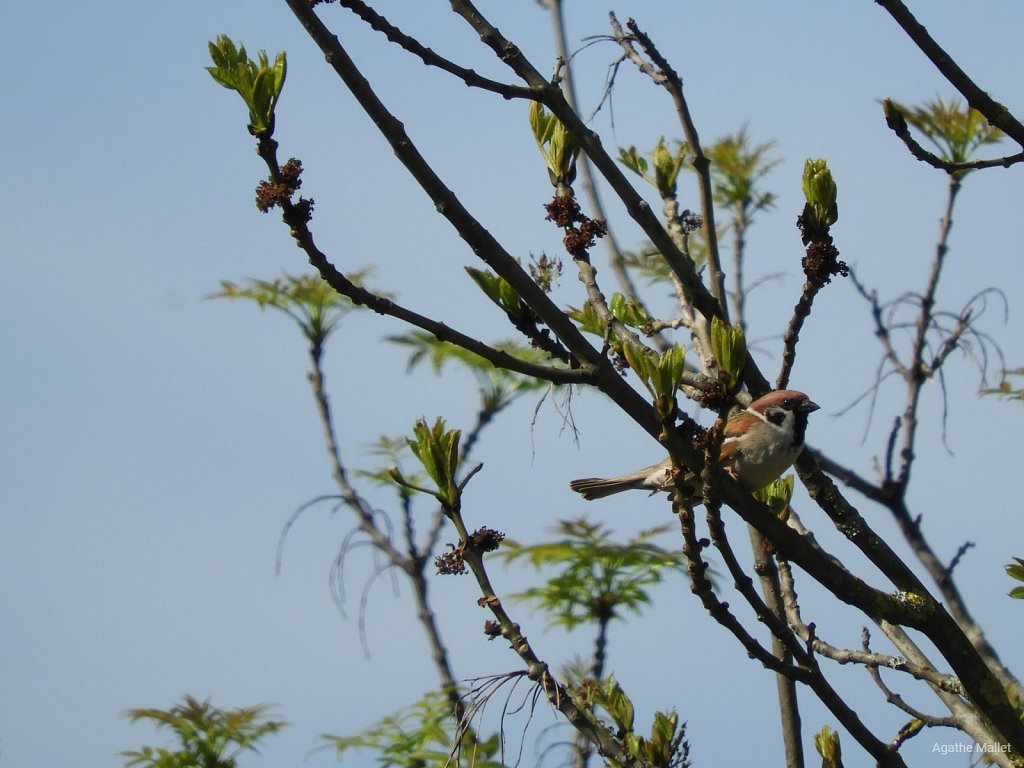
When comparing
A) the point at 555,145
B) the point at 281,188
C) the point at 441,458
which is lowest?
the point at 441,458

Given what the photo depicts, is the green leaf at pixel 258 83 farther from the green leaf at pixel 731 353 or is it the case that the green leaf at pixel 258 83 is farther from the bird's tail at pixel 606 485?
the bird's tail at pixel 606 485

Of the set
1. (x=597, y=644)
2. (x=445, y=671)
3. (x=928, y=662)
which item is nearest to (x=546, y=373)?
(x=928, y=662)

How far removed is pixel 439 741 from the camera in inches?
194

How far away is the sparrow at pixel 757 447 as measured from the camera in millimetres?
4152

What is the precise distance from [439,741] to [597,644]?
80cm

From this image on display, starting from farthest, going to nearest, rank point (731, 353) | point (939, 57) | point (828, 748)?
1. point (828, 748)
2. point (939, 57)
3. point (731, 353)

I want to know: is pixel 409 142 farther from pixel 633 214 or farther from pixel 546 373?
pixel 633 214

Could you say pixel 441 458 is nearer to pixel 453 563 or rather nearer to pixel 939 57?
pixel 453 563

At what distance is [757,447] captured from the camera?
170 inches

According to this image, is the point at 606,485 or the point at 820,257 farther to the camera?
the point at 606,485

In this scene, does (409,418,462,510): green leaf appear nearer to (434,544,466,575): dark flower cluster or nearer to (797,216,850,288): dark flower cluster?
(434,544,466,575): dark flower cluster

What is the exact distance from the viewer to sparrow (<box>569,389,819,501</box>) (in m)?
4.15

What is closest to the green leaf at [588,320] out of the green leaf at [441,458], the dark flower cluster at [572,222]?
the dark flower cluster at [572,222]

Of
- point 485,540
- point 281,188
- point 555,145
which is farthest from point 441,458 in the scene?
point 555,145
